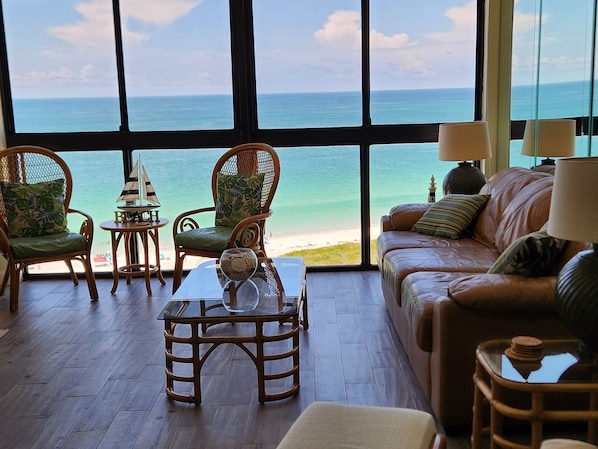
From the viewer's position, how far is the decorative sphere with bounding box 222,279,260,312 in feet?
10.0

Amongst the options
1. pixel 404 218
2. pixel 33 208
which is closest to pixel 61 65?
pixel 33 208

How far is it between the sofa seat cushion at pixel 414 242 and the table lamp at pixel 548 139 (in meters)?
0.68

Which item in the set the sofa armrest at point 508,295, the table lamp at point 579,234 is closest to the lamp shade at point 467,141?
the sofa armrest at point 508,295

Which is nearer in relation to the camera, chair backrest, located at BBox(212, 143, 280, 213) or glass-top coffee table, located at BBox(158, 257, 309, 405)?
→ glass-top coffee table, located at BBox(158, 257, 309, 405)

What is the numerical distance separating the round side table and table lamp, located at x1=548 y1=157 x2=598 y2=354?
3.31 meters

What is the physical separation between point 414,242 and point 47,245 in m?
2.53

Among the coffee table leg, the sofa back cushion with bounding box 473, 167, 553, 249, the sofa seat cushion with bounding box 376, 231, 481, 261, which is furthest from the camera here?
the coffee table leg

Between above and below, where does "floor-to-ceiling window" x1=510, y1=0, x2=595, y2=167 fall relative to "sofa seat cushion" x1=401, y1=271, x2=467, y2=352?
above

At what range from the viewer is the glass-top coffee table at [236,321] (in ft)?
9.60

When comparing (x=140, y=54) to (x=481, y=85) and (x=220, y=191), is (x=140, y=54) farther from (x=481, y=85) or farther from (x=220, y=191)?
(x=481, y=85)

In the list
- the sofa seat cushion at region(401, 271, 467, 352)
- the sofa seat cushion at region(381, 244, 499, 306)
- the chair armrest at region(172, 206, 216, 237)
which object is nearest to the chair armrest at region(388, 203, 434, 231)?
the sofa seat cushion at region(381, 244, 499, 306)

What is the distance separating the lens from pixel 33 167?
5.15 meters

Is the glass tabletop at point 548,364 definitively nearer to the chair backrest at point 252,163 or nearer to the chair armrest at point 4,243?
the chair backrest at point 252,163

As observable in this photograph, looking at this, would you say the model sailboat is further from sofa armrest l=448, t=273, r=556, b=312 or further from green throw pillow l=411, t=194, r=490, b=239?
sofa armrest l=448, t=273, r=556, b=312
